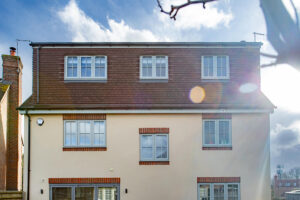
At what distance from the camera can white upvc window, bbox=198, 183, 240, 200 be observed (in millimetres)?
11055

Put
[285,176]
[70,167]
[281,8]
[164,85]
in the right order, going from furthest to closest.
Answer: [285,176] → [164,85] → [70,167] → [281,8]

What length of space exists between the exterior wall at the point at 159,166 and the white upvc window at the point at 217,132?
236mm

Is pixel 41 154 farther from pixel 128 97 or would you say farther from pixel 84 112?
pixel 128 97

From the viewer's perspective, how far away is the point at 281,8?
2.22 m

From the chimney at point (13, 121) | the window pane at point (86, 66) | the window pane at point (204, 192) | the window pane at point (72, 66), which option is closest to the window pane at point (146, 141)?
the window pane at point (204, 192)

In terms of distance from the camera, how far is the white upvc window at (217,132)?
11320 mm

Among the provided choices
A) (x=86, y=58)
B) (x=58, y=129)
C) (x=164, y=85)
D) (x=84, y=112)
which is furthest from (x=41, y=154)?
(x=164, y=85)

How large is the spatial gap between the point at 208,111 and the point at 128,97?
355 centimetres

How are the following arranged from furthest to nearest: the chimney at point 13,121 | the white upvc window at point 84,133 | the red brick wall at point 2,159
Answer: the chimney at point 13,121
the red brick wall at point 2,159
the white upvc window at point 84,133

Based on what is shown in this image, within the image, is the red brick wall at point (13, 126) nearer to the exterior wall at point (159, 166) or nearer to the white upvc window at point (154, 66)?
the exterior wall at point (159, 166)

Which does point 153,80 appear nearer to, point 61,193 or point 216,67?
point 216,67

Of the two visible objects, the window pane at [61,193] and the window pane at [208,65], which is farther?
the window pane at [208,65]

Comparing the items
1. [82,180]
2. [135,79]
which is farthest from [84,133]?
[135,79]

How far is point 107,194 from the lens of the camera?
35.8ft
